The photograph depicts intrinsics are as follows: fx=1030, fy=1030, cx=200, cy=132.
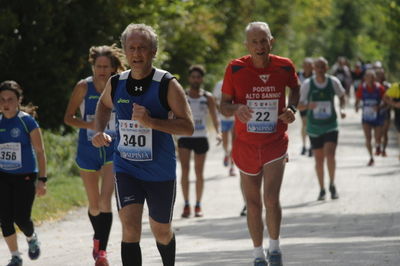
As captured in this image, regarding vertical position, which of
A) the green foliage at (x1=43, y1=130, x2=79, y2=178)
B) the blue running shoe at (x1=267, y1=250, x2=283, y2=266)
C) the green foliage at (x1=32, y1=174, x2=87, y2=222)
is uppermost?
the blue running shoe at (x1=267, y1=250, x2=283, y2=266)

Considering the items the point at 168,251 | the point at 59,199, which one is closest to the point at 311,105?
the point at 59,199

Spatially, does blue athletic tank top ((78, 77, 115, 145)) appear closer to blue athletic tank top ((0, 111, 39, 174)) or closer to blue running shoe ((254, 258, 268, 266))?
blue athletic tank top ((0, 111, 39, 174))

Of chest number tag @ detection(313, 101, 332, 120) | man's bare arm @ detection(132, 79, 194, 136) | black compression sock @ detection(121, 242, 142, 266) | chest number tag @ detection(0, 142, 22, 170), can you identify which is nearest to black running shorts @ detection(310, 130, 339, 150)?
chest number tag @ detection(313, 101, 332, 120)

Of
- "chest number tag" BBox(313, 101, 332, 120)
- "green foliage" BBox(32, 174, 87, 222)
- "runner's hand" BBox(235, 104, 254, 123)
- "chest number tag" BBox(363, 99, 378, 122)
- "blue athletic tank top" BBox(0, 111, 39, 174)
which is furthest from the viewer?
"chest number tag" BBox(363, 99, 378, 122)

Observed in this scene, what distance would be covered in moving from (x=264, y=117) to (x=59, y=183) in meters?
8.78

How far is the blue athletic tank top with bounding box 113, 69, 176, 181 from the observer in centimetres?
724

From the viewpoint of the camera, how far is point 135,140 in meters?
7.30

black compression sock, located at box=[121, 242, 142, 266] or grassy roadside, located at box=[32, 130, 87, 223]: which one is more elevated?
black compression sock, located at box=[121, 242, 142, 266]

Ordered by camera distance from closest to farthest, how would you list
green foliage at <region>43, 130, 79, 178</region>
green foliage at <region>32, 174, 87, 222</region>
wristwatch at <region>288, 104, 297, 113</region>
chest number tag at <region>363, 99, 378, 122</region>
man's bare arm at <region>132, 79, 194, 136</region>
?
man's bare arm at <region>132, 79, 194, 136</region>
wristwatch at <region>288, 104, 297, 113</region>
green foliage at <region>32, 174, 87, 222</region>
green foliage at <region>43, 130, 79, 178</region>
chest number tag at <region>363, 99, 378, 122</region>

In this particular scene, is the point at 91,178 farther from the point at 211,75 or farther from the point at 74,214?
the point at 211,75

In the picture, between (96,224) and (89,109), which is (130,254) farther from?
(89,109)

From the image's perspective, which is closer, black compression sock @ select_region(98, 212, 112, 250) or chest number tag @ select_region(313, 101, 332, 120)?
black compression sock @ select_region(98, 212, 112, 250)

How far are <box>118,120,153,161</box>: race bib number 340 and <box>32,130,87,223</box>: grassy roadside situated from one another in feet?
21.9

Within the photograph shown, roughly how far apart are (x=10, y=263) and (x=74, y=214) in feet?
17.6
